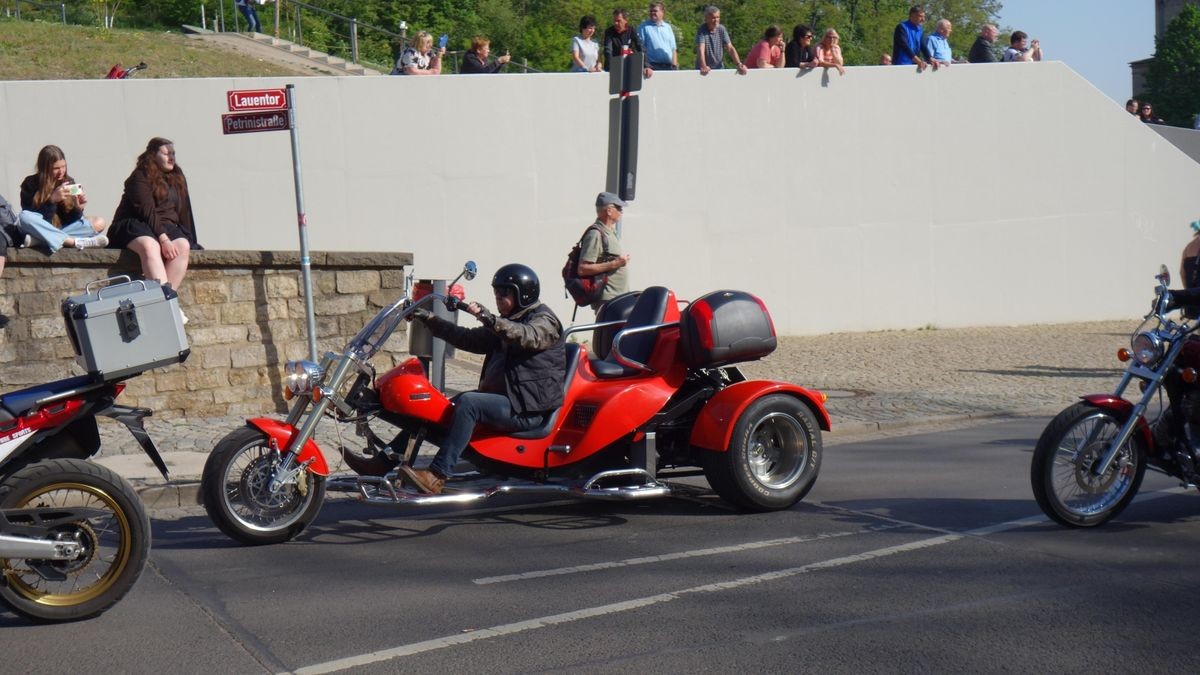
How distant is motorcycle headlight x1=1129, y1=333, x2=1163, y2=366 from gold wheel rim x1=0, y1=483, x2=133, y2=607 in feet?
16.5

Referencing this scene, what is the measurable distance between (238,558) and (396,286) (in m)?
5.22

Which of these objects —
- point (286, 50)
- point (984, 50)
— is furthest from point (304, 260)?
point (286, 50)

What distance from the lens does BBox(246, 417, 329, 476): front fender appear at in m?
6.72

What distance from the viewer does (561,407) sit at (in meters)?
7.54

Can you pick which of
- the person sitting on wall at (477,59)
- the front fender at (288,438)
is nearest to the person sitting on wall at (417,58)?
the person sitting on wall at (477,59)

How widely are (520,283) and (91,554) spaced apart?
2.71 m

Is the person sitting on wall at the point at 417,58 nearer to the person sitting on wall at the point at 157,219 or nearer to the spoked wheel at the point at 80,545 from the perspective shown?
the person sitting on wall at the point at 157,219

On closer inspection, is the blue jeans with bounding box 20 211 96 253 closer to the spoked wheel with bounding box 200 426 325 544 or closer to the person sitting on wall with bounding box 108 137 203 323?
the person sitting on wall with bounding box 108 137 203 323

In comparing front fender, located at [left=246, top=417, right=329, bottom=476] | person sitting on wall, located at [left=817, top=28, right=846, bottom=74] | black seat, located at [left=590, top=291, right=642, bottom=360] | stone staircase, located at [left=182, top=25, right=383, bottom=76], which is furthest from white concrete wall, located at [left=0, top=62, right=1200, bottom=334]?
stone staircase, located at [left=182, top=25, right=383, bottom=76]

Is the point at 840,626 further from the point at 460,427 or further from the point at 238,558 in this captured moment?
the point at 238,558

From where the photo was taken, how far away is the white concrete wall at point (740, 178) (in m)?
14.8

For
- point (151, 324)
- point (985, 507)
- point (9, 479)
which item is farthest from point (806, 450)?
point (9, 479)

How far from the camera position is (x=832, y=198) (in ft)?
57.9

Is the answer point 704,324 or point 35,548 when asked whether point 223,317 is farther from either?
point 35,548
